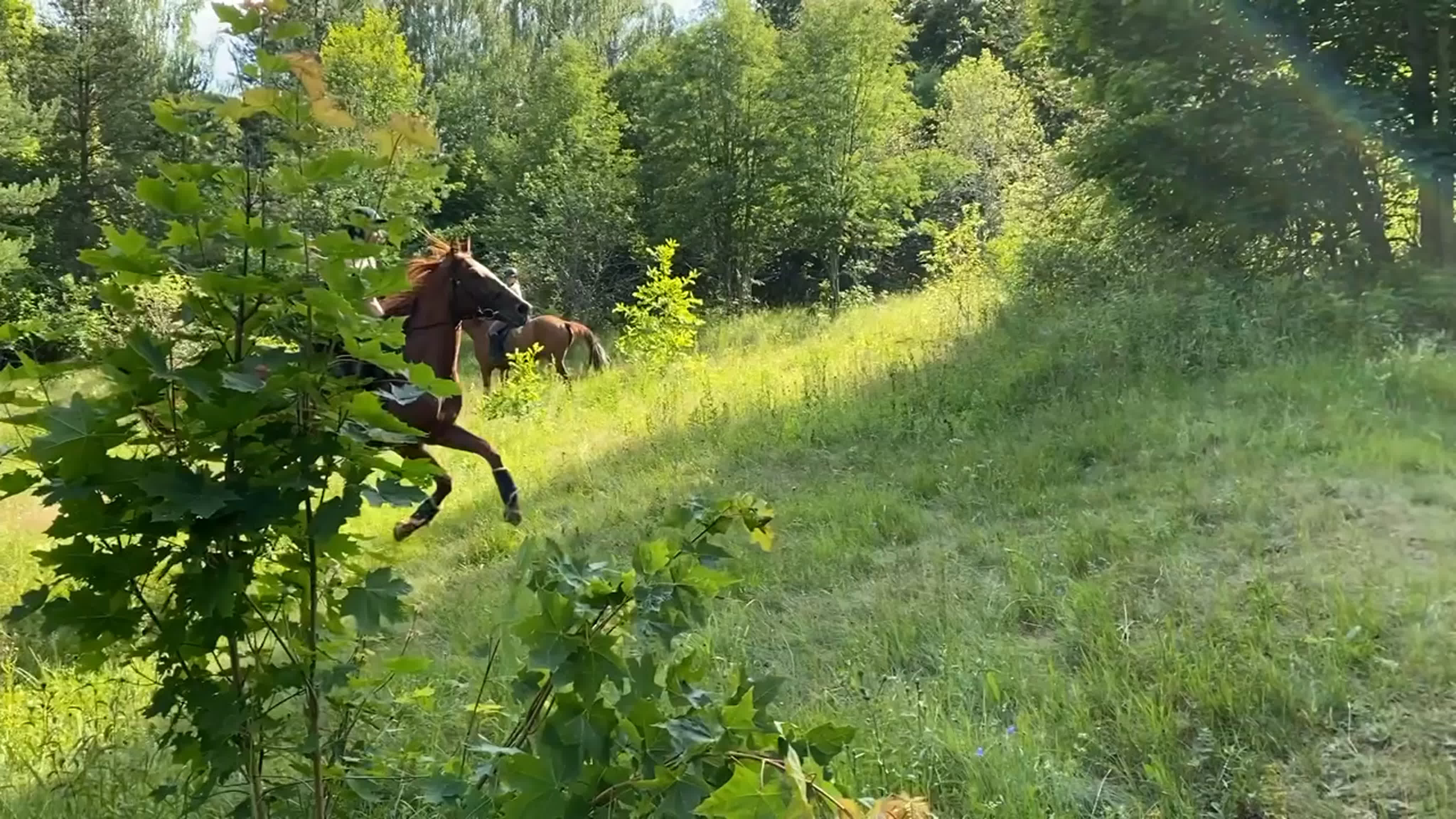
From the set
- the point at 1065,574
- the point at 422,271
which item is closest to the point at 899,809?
the point at 1065,574

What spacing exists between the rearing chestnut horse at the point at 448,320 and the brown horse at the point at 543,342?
6135 mm

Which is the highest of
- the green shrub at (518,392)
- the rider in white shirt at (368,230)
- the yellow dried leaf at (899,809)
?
the rider in white shirt at (368,230)

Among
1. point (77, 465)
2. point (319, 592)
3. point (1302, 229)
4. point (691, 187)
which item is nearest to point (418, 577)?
point (319, 592)

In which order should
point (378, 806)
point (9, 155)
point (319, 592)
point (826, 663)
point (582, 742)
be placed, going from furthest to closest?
point (9, 155) → point (826, 663) → point (378, 806) → point (319, 592) → point (582, 742)

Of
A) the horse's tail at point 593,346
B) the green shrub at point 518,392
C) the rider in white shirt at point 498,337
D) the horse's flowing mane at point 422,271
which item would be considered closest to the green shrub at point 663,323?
the green shrub at point 518,392

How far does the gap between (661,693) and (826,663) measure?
2053mm

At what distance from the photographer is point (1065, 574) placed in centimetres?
370

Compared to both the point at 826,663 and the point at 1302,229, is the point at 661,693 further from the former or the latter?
the point at 1302,229

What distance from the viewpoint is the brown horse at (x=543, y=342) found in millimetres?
12320

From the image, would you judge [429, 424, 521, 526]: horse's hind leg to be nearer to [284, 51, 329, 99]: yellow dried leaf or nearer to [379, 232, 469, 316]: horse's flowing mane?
[379, 232, 469, 316]: horse's flowing mane

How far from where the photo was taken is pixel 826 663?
131 inches

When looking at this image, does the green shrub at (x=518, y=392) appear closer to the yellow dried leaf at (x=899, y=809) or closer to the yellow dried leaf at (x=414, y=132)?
the yellow dried leaf at (x=414, y=132)

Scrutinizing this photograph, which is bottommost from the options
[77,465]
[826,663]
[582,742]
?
[826,663]

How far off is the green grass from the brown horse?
4.76 meters
